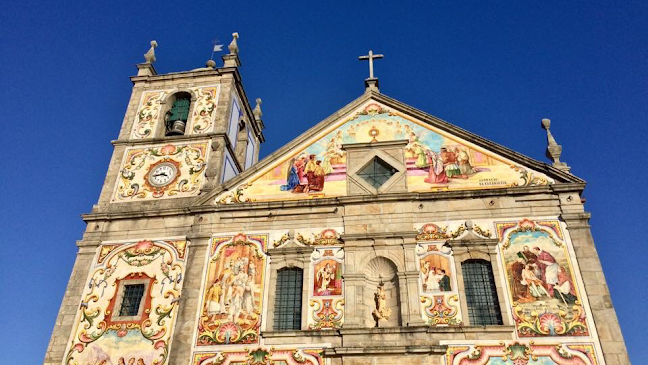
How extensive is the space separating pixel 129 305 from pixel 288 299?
4.43m

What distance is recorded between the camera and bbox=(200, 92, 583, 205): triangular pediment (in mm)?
15445

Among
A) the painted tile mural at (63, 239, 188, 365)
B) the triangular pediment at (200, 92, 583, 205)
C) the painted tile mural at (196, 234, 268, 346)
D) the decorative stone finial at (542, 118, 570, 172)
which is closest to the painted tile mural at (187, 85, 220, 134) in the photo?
the triangular pediment at (200, 92, 583, 205)

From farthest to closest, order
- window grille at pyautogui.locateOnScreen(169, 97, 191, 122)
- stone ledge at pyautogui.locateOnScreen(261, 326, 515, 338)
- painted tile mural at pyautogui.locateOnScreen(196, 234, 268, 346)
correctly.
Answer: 1. window grille at pyautogui.locateOnScreen(169, 97, 191, 122)
2. painted tile mural at pyautogui.locateOnScreen(196, 234, 268, 346)
3. stone ledge at pyautogui.locateOnScreen(261, 326, 515, 338)

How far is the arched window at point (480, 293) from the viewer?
13305mm

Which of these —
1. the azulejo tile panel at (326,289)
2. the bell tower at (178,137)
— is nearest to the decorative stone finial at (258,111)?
the bell tower at (178,137)

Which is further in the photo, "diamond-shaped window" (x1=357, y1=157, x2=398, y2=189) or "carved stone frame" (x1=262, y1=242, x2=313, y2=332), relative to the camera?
"diamond-shaped window" (x1=357, y1=157, x2=398, y2=189)

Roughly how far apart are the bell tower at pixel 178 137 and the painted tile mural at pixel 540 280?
A: 8.92 metres

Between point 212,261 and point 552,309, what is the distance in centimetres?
881

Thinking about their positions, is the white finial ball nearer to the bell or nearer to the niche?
the niche

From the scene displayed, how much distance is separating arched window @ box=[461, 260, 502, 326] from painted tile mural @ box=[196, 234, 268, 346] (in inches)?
208

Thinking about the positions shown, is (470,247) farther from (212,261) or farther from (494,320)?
(212,261)

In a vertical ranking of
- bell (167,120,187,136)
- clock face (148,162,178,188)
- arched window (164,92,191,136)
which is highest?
arched window (164,92,191,136)

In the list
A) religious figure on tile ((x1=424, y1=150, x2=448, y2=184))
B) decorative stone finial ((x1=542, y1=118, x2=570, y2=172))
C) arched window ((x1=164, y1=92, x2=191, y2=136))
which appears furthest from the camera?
arched window ((x1=164, y1=92, x2=191, y2=136))

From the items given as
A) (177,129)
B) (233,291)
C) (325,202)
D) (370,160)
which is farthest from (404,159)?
(177,129)
